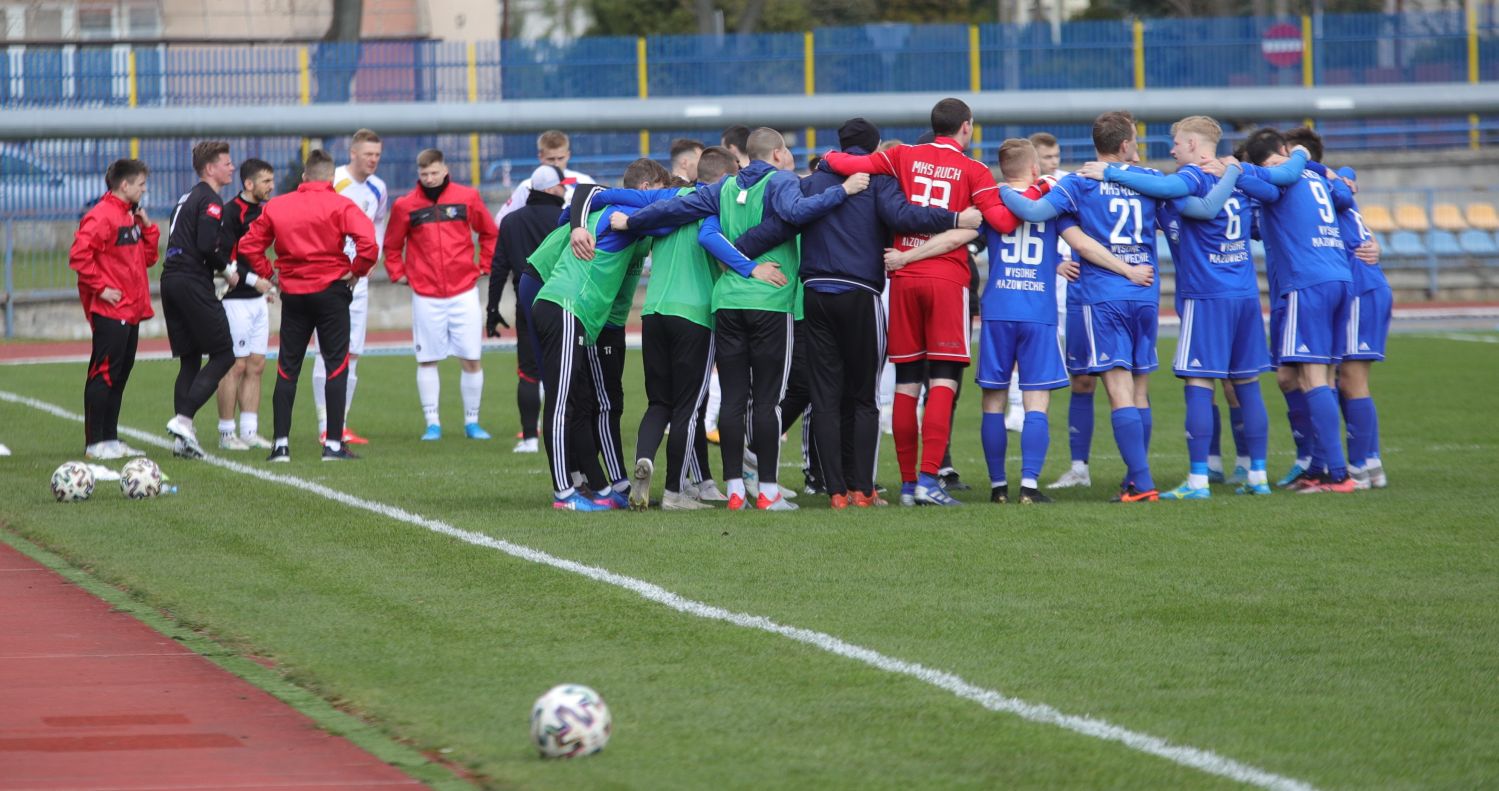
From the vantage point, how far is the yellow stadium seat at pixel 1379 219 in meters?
28.9

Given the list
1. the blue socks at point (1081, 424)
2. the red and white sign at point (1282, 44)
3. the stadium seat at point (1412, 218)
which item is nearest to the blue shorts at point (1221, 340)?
the blue socks at point (1081, 424)

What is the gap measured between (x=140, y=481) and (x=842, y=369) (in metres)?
4.03

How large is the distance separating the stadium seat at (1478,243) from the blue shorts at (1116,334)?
68.6 ft

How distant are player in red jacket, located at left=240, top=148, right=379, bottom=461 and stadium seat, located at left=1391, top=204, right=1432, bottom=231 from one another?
21.0 meters

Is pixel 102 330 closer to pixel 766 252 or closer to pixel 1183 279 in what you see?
pixel 766 252

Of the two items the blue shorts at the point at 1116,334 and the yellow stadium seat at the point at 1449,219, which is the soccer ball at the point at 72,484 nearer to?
the blue shorts at the point at 1116,334

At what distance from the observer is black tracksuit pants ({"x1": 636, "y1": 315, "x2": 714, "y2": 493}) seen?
9.65 m

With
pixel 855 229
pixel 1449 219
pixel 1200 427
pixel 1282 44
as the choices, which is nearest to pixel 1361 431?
pixel 1200 427

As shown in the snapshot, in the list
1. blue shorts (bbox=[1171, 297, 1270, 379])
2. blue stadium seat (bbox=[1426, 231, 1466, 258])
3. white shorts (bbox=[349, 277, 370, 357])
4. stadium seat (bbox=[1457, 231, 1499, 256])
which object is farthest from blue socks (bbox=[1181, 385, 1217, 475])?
stadium seat (bbox=[1457, 231, 1499, 256])

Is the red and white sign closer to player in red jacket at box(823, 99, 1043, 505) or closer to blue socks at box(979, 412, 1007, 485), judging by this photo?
player in red jacket at box(823, 99, 1043, 505)

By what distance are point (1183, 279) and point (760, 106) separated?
9.64 meters

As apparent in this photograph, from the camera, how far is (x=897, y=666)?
614 cm

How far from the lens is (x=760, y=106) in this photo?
1930cm

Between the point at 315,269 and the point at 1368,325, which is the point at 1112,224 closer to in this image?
the point at 1368,325
